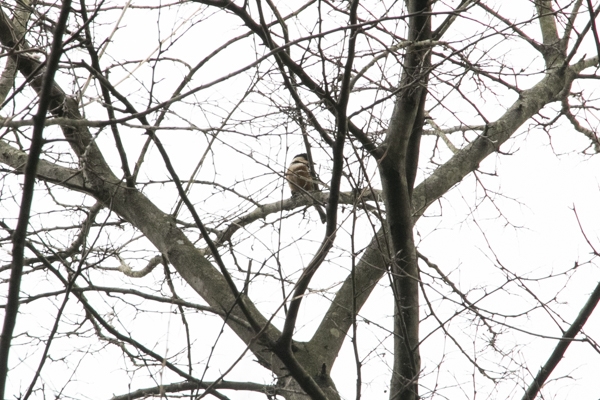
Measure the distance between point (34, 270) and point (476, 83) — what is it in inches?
92.9

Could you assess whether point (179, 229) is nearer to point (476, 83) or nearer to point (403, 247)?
point (403, 247)

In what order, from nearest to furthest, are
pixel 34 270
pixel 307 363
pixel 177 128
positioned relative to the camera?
pixel 177 128, pixel 307 363, pixel 34 270

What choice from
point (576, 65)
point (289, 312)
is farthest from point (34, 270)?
point (576, 65)

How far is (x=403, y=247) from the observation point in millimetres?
2768

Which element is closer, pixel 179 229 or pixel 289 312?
pixel 289 312

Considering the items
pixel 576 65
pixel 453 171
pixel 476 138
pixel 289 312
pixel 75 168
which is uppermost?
pixel 576 65

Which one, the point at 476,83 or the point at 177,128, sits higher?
the point at 476,83

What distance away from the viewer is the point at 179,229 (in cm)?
299

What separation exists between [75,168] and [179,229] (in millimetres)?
592

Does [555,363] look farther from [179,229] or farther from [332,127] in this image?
[179,229]

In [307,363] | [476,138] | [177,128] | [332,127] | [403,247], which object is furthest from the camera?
[476,138]

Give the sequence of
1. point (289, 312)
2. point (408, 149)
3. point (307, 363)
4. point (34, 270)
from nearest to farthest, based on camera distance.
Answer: point (289, 312) → point (307, 363) → point (408, 149) → point (34, 270)

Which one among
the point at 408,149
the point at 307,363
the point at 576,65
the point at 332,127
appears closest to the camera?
the point at 332,127

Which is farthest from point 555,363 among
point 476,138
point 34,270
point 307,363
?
point 34,270
